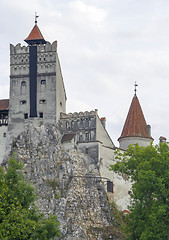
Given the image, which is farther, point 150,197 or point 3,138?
point 3,138

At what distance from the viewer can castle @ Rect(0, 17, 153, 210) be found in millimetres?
85375

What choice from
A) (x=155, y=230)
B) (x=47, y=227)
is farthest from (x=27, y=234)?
(x=155, y=230)

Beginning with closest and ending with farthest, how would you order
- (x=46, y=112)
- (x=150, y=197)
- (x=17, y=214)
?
(x=17, y=214)
(x=150, y=197)
(x=46, y=112)

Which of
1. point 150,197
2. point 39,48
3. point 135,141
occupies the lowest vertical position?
point 150,197

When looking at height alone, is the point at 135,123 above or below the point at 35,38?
below

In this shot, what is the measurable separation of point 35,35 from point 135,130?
61.5 ft

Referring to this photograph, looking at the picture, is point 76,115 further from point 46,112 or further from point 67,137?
point 46,112

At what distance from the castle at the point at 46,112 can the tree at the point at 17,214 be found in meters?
27.0

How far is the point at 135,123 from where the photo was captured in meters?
93.4

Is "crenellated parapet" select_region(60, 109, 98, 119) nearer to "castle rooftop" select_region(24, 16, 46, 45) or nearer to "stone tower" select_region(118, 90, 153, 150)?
"stone tower" select_region(118, 90, 153, 150)

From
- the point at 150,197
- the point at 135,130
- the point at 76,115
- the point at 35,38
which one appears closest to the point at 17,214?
the point at 150,197

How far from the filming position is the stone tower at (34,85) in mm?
86375

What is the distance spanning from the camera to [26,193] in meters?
57.1

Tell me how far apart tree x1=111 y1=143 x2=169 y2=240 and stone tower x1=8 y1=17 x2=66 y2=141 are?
71.9 ft
